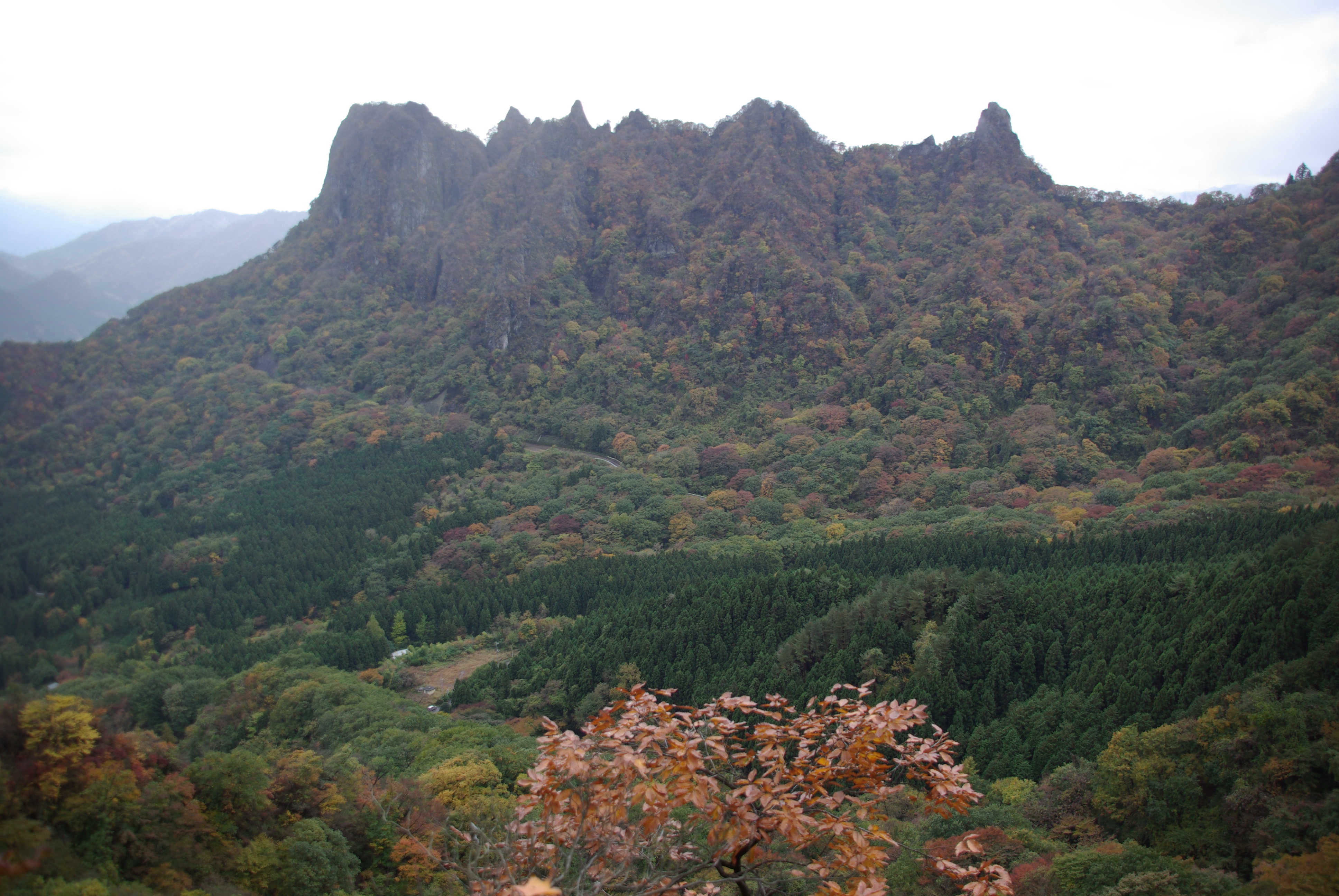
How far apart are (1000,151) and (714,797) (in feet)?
389

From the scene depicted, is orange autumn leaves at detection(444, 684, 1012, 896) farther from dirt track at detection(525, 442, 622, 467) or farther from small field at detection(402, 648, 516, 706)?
dirt track at detection(525, 442, 622, 467)

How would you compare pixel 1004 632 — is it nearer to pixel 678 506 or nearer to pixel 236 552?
pixel 678 506

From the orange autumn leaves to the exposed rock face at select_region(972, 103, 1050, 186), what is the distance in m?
114

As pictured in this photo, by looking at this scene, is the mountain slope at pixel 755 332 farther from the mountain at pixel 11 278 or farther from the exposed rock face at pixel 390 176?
the mountain at pixel 11 278

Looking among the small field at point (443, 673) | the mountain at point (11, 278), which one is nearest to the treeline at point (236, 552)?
the small field at point (443, 673)

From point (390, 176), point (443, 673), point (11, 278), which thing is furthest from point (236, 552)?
point (11, 278)

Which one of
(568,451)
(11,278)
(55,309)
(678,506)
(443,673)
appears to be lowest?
(443,673)

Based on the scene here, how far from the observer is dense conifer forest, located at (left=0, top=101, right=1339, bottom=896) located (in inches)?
740

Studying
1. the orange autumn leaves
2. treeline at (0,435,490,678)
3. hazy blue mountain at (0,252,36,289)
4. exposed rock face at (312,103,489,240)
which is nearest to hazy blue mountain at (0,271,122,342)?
hazy blue mountain at (0,252,36,289)

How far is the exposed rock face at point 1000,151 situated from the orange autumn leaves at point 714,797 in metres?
114

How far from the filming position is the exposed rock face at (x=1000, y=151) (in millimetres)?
103000

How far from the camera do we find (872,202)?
10981 centimetres

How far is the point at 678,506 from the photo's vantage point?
66938 millimetres

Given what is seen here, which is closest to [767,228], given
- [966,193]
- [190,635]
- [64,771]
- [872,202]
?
[872,202]
